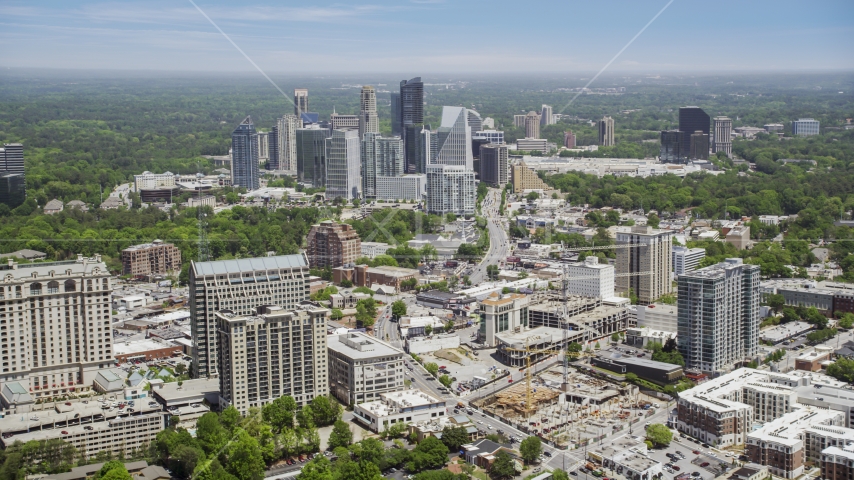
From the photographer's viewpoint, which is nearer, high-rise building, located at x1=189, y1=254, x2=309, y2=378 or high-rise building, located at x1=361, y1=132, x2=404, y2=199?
high-rise building, located at x1=189, y1=254, x2=309, y2=378

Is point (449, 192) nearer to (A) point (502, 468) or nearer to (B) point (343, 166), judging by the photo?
(B) point (343, 166)

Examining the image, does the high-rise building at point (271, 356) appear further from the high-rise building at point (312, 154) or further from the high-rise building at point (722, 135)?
the high-rise building at point (722, 135)

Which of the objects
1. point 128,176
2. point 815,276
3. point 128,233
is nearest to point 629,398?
point 815,276

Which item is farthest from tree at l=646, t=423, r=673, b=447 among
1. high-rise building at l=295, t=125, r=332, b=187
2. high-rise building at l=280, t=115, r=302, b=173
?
high-rise building at l=280, t=115, r=302, b=173

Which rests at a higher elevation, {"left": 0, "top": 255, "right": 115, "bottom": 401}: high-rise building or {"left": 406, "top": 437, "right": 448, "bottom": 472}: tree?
{"left": 0, "top": 255, "right": 115, "bottom": 401}: high-rise building

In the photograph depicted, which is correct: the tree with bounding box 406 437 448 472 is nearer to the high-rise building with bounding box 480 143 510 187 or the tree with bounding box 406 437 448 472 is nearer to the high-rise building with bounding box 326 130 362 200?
the high-rise building with bounding box 326 130 362 200

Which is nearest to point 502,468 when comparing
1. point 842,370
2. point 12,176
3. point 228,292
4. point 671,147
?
point 228,292

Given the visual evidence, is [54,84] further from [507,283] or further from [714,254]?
[714,254]
